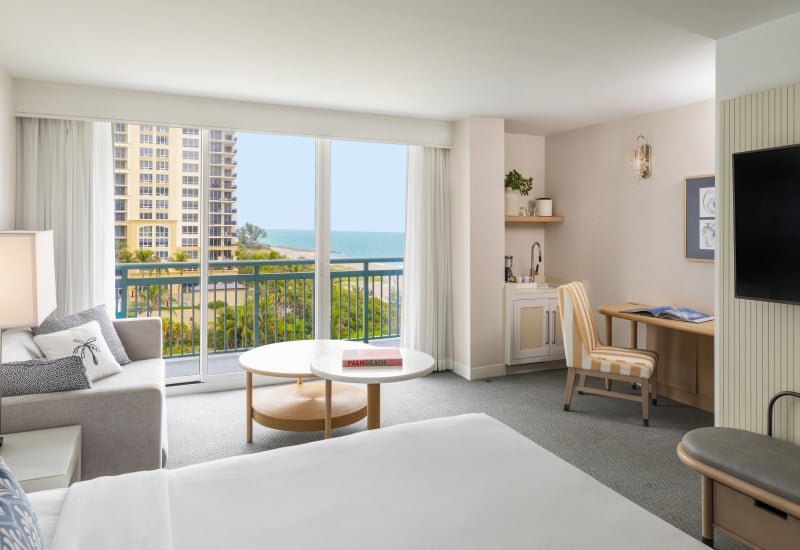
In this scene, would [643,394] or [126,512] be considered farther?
[643,394]

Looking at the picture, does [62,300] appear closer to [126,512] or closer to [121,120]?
[121,120]

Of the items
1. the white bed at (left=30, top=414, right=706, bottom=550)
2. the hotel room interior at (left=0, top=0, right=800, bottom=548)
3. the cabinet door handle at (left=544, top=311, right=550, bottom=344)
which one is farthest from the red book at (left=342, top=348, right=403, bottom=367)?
A: the cabinet door handle at (left=544, top=311, right=550, bottom=344)

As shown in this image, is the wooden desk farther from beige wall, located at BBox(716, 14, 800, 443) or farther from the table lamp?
the table lamp

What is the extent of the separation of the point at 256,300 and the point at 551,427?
2.86 m

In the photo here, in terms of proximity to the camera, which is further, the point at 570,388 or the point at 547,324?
the point at 547,324

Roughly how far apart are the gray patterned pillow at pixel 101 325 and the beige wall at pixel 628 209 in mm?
4258

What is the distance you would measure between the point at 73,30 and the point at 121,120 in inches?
45.8

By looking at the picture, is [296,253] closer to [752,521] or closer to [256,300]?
[256,300]

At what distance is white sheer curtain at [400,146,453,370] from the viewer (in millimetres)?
4898

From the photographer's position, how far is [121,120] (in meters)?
3.83

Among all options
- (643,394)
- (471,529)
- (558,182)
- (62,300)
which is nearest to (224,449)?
(62,300)

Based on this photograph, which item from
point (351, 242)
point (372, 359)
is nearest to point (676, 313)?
point (372, 359)

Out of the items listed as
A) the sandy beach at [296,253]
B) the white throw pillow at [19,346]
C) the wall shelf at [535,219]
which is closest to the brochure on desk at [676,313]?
the wall shelf at [535,219]

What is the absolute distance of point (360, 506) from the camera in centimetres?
134
